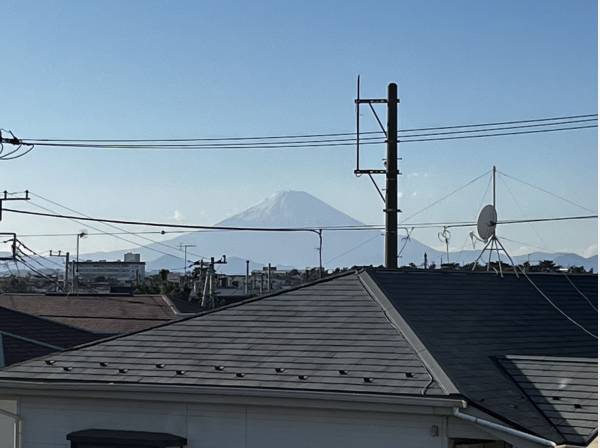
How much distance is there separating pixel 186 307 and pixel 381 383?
118 feet

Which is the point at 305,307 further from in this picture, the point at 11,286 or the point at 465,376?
the point at 11,286

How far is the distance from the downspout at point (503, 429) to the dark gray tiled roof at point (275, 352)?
0.43 metres

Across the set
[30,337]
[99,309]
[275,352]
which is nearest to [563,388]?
[275,352]

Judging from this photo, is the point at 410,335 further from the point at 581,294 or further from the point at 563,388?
the point at 581,294

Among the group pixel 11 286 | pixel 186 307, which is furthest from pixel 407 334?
pixel 11 286

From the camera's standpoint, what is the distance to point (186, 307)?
4869 centimetres

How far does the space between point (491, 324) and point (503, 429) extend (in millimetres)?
4200

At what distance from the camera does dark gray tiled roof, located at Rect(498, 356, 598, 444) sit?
1307 cm

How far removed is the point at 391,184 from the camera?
74.0ft

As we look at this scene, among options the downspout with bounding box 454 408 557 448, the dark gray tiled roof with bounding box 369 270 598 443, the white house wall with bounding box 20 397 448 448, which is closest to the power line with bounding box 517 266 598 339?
the dark gray tiled roof with bounding box 369 270 598 443

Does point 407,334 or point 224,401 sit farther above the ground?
point 407,334

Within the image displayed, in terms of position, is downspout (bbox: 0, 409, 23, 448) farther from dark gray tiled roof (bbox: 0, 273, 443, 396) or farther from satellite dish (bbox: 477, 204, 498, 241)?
satellite dish (bbox: 477, 204, 498, 241)

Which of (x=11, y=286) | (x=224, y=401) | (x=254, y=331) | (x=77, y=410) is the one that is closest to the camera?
(x=224, y=401)

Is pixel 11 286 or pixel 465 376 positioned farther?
pixel 11 286
